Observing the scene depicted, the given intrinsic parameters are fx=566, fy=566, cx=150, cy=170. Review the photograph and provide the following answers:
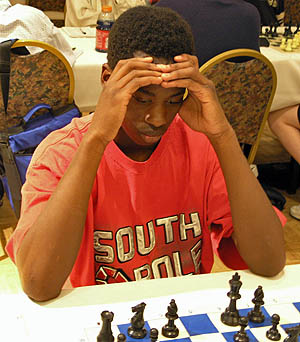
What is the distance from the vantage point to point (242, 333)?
106cm

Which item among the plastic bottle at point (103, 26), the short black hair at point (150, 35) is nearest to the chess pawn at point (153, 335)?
the short black hair at point (150, 35)

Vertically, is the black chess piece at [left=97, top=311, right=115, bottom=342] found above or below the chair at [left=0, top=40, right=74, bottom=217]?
above

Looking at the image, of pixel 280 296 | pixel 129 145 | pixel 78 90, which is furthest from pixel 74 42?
pixel 280 296

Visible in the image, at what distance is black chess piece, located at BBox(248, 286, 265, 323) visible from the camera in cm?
113

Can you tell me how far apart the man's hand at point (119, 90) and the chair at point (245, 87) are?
1490 millimetres

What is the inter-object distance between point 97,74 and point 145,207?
172 cm

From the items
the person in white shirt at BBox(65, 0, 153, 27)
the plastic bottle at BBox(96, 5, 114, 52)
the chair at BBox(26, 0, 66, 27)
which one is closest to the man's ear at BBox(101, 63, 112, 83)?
the plastic bottle at BBox(96, 5, 114, 52)

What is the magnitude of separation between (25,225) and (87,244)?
154 mm

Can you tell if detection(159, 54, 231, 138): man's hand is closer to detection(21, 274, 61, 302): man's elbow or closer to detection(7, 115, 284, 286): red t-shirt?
detection(7, 115, 284, 286): red t-shirt

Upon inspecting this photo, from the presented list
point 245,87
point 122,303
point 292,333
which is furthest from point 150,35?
point 245,87

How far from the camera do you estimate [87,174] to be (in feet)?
4.03

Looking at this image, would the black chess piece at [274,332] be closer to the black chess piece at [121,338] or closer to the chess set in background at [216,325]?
the chess set in background at [216,325]

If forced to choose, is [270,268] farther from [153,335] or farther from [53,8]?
[53,8]

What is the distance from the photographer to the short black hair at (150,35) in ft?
4.02
